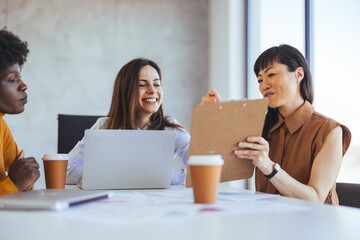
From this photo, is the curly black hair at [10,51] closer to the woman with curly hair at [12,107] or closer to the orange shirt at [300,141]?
the woman with curly hair at [12,107]

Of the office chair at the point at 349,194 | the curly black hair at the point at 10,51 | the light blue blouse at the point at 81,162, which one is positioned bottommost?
the office chair at the point at 349,194

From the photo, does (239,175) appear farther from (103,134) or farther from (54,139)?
(54,139)

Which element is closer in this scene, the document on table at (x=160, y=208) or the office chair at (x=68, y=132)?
the document on table at (x=160, y=208)

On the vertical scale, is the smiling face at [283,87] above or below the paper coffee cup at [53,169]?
above

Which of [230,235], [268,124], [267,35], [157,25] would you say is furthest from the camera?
[157,25]

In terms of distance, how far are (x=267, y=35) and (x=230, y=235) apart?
338 centimetres

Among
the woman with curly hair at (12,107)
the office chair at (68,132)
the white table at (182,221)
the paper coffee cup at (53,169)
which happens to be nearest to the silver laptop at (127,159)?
the paper coffee cup at (53,169)

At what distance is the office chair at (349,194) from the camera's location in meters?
1.28

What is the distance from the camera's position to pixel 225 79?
4062 millimetres

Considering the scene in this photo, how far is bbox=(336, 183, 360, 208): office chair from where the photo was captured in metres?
1.28

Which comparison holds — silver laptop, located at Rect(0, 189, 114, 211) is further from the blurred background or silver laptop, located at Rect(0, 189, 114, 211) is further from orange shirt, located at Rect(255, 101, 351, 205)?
the blurred background

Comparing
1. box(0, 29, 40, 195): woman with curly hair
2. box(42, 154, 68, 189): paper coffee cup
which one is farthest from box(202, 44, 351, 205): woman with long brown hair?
box(0, 29, 40, 195): woman with curly hair

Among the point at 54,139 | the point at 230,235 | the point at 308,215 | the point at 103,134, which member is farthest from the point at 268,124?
the point at 54,139

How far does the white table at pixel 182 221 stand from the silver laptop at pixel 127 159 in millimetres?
333
